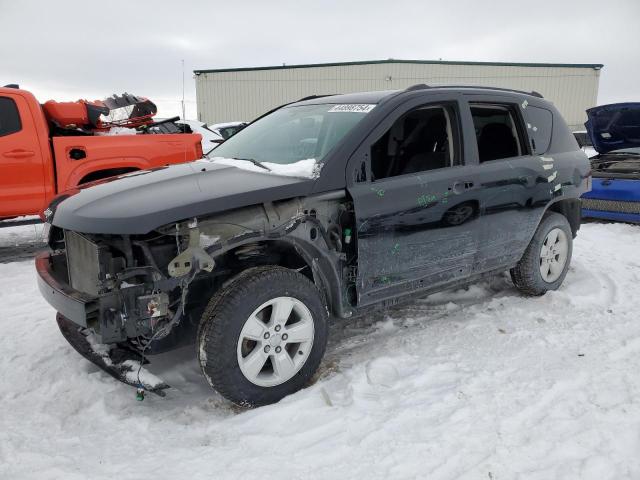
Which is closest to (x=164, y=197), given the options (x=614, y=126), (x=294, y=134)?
(x=294, y=134)

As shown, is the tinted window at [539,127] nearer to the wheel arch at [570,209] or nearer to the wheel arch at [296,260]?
the wheel arch at [570,209]

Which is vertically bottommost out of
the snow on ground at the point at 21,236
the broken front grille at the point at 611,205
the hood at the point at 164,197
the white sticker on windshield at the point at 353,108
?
the snow on ground at the point at 21,236

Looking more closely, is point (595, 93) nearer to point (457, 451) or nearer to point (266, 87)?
point (266, 87)

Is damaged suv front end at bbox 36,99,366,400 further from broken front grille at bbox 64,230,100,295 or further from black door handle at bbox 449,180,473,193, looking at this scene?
black door handle at bbox 449,180,473,193

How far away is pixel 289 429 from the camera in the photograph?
8.59 ft

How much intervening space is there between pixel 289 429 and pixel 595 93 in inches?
1251

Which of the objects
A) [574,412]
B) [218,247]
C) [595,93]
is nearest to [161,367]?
[218,247]

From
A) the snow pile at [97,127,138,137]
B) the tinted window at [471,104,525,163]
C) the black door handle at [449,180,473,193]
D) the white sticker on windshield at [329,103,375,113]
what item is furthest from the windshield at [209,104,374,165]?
the snow pile at [97,127,138,137]

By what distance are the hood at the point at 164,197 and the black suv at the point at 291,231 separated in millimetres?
11

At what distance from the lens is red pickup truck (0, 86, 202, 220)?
581 cm

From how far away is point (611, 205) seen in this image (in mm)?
7629

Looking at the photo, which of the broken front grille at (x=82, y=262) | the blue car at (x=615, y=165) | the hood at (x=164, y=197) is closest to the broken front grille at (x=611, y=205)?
the blue car at (x=615, y=165)

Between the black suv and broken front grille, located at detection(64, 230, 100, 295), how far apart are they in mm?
17

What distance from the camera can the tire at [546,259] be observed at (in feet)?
14.6
